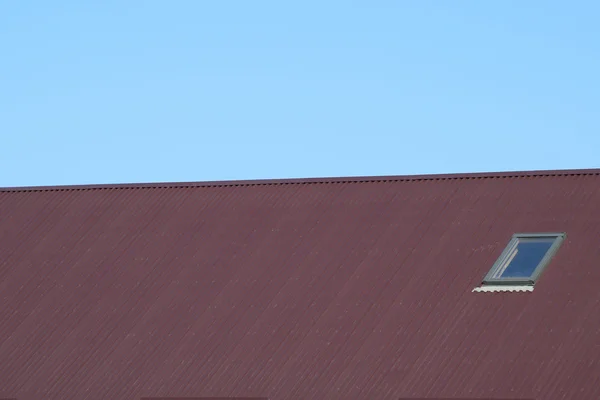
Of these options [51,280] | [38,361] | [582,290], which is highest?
[582,290]

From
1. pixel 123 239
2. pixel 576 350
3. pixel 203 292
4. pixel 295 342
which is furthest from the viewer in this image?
pixel 123 239

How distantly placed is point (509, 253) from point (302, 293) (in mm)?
5094

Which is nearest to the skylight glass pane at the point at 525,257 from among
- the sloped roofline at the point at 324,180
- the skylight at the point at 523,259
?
the skylight at the point at 523,259

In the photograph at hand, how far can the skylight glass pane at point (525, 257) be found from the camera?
34219 millimetres

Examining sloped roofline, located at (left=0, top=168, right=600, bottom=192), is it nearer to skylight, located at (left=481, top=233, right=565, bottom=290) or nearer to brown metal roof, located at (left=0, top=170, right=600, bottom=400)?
brown metal roof, located at (left=0, top=170, right=600, bottom=400)

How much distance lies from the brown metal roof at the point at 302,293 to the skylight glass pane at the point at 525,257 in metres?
0.45

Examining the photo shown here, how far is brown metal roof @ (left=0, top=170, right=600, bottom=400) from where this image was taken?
3200 cm

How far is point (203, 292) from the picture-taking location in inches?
1427

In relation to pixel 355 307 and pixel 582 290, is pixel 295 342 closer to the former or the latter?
pixel 355 307

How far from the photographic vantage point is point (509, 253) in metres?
34.9

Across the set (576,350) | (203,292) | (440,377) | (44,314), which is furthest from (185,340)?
(576,350)

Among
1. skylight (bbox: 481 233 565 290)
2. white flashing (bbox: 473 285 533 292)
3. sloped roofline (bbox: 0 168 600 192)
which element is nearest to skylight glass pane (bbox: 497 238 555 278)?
skylight (bbox: 481 233 565 290)

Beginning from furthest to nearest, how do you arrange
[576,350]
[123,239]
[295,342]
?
1. [123,239]
2. [295,342]
3. [576,350]

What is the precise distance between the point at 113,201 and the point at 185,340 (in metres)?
8.03
